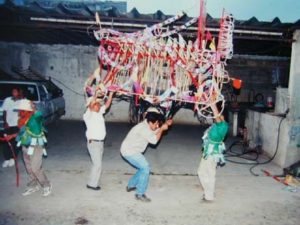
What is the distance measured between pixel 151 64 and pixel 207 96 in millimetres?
1074

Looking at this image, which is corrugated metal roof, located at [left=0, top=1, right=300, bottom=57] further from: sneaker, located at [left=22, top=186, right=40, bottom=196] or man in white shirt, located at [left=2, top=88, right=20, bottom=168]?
sneaker, located at [left=22, top=186, right=40, bottom=196]

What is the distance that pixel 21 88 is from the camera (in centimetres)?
1061

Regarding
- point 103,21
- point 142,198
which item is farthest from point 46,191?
point 103,21

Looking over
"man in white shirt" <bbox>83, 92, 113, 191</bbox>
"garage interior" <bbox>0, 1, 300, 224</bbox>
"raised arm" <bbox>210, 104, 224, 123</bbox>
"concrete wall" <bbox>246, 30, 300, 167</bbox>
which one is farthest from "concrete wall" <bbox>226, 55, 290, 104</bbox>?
"man in white shirt" <bbox>83, 92, 113, 191</bbox>

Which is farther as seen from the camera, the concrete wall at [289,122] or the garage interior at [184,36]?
the concrete wall at [289,122]

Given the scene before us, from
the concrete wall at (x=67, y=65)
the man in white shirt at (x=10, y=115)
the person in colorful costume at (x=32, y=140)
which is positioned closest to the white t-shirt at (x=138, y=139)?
the person in colorful costume at (x=32, y=140)

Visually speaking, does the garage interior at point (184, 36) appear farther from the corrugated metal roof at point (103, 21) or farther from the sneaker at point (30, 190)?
the sneaker at point (30, 190)

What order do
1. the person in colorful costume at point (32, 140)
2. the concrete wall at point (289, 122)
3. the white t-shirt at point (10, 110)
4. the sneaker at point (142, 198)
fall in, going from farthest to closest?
the concrete wall at point (289, 122) → the white t-shirt at point (10, 110) → the sneaker at point (142, 198) → the person in colorful costume at point (32, 140)

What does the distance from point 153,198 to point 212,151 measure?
1476 mm

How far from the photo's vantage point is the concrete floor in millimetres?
5375

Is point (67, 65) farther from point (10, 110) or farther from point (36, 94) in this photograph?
point (10, 110)

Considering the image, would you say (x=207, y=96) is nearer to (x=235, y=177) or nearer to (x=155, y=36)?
(x=155, y=36)

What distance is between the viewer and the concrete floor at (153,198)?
5375 millimetres

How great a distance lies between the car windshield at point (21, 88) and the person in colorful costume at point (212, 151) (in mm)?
6959
